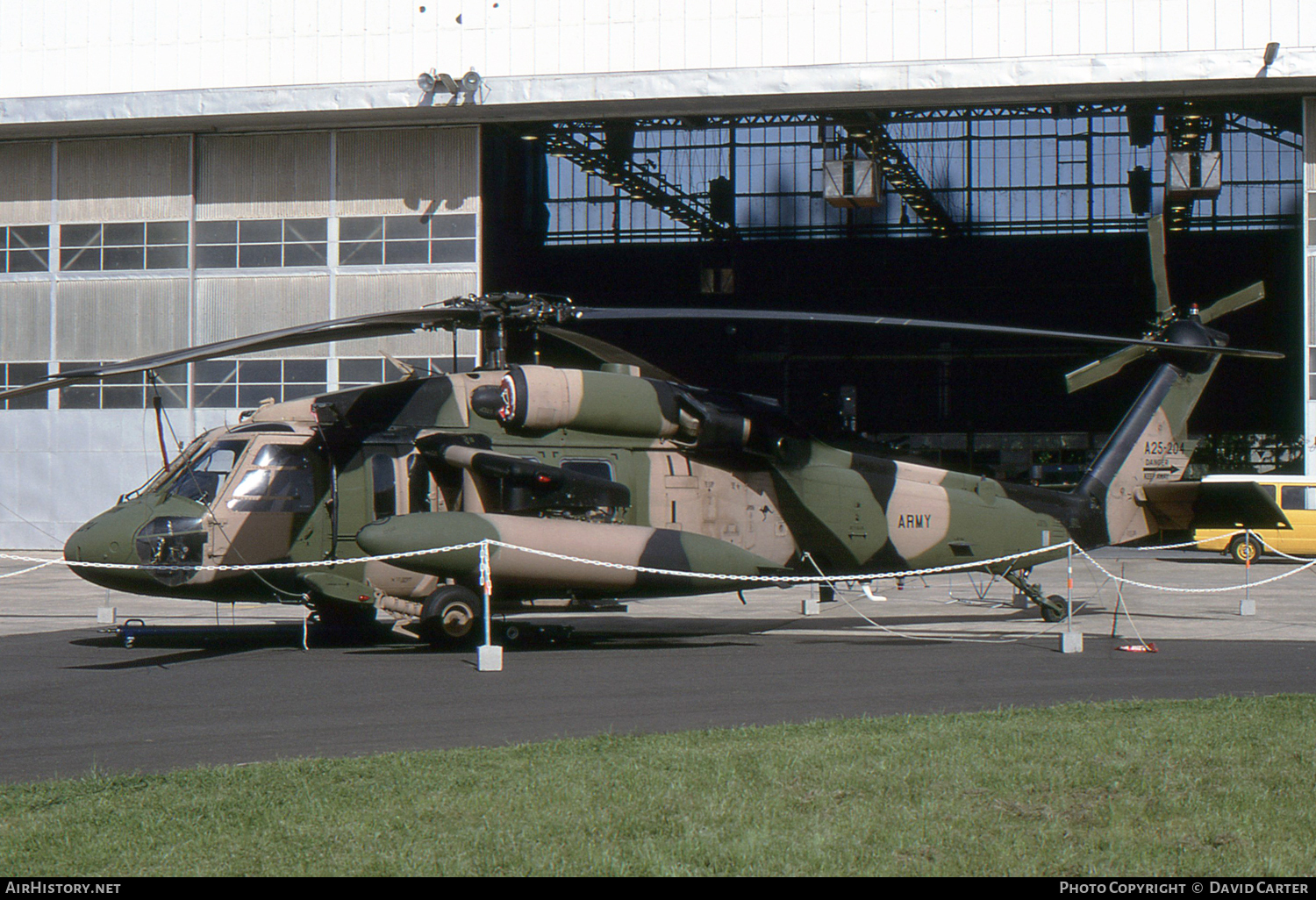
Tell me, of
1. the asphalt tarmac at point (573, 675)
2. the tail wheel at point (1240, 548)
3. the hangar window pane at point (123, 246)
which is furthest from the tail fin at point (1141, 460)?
the hangar window pane at point (123, 246)

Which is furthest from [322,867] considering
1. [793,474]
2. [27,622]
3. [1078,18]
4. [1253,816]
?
[1078,18]

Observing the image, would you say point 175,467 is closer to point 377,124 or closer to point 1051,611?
point 1051,611

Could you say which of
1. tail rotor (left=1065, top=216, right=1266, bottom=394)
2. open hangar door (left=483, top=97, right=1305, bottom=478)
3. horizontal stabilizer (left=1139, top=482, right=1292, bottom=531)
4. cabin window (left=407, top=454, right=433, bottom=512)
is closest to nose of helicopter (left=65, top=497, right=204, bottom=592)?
cabin window (left=407, top=454, right=433, bottom=512)

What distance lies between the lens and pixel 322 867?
5023 mm

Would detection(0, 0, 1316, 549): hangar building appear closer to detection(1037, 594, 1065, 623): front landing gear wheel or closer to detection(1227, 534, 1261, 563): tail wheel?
detection(1227, 534, 1261, 563): tail wheel

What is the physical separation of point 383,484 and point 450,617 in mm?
1530

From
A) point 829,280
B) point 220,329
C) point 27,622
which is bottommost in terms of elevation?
point 27,622

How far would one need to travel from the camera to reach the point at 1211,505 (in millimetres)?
14578

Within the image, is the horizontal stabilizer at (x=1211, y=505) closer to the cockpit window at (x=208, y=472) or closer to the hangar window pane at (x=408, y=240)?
the cockpit window at (x=208, y=472)

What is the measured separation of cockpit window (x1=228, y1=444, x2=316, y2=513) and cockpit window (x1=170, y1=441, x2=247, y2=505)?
8.4 inches

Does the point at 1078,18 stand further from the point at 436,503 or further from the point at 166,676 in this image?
the point at 166,676

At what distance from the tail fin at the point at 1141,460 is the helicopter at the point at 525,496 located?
108 centimetres

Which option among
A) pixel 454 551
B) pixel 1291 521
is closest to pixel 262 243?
pixel 454 551
